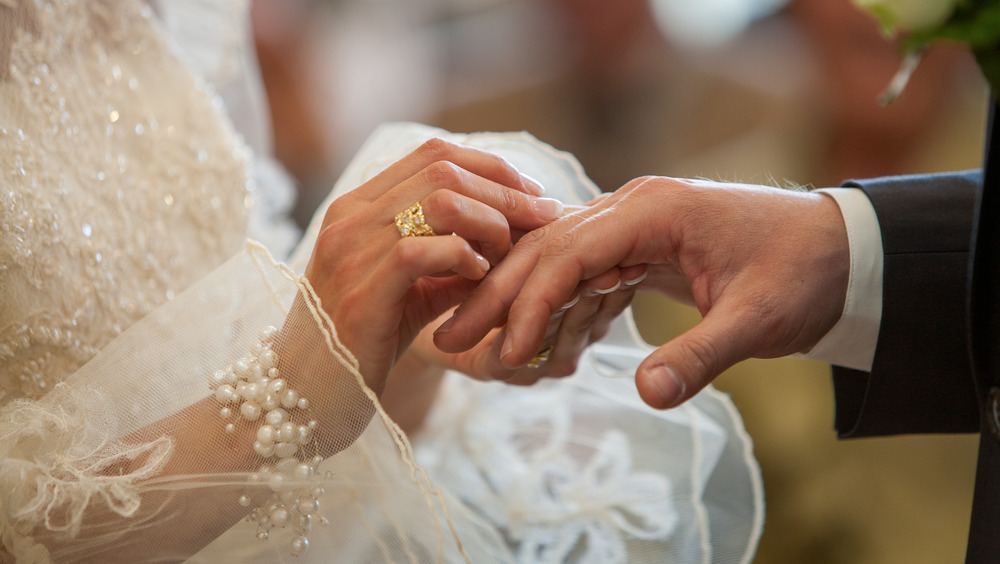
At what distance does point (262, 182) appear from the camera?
142 cm

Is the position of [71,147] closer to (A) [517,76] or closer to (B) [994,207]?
(B) [994,207]

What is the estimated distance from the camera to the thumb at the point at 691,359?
64 cm

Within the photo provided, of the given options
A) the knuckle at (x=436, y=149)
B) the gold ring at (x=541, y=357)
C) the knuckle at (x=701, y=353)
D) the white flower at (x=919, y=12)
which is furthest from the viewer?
the gold ring at (x=541, y=357)

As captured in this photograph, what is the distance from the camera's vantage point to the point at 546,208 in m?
A: 0.79

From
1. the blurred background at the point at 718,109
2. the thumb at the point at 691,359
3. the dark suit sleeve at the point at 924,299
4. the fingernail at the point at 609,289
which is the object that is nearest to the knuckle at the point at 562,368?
the fingernail at the point at 609,289

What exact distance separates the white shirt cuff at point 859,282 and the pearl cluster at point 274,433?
0.60 m

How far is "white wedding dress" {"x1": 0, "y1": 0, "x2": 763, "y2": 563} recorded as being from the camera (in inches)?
26.9

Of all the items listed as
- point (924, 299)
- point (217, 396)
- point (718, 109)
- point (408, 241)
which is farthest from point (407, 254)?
point (718, 109)

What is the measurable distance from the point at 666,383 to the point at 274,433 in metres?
0.38

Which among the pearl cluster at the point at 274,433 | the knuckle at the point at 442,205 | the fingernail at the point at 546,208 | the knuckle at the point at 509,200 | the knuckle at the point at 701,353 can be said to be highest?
the knuckle at the point at 442,205

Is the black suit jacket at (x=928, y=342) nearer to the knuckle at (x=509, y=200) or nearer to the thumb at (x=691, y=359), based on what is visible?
the thumb at (x=691, y=359)

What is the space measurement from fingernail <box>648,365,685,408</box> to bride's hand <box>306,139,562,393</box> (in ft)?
0.69

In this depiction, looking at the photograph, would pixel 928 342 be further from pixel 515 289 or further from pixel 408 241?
pixel 408 241

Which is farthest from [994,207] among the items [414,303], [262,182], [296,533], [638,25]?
[638,25]
